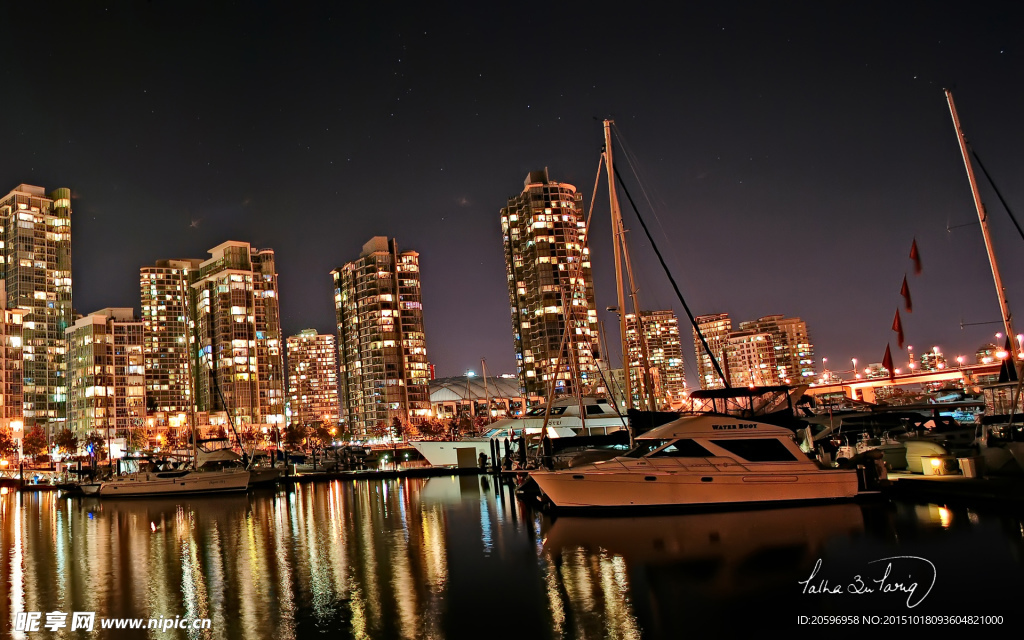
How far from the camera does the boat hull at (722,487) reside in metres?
25.6

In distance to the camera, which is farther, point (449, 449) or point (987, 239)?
point (449, 449)

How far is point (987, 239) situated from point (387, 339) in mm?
146675

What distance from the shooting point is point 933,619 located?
498 inches

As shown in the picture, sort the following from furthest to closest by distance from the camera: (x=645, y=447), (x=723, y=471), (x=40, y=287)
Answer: (x=40, y=287) → (x=645, y=447) → (x=723, y=471)

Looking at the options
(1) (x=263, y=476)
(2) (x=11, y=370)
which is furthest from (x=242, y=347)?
(1) (x=263, y=476)

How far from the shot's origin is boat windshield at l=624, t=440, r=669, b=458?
1037 inches

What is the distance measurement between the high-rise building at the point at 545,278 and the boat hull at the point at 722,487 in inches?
4414

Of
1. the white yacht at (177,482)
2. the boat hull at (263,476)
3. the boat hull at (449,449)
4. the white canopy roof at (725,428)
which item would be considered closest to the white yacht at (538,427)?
the boat hull at (449,449)

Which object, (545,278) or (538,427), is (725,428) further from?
(545,278)

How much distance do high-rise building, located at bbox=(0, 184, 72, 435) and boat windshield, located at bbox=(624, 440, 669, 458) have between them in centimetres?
18385

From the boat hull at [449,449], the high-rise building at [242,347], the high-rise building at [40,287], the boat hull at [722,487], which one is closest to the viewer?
the boat hull at [722,487]

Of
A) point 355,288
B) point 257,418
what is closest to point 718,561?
point 355,288

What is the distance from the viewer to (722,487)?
25641 millimetres

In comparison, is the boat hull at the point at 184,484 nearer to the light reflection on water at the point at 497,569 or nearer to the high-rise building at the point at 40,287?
the light reflection on water at the point at 497,569
